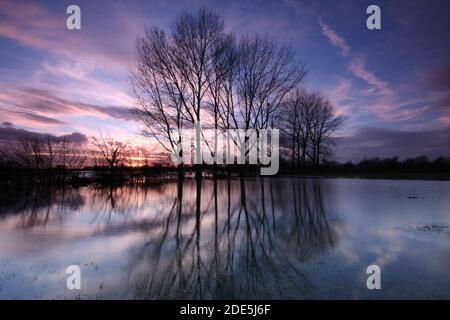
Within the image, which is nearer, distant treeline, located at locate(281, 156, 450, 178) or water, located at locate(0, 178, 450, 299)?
water, located at locate(0, 178, 450, 299)

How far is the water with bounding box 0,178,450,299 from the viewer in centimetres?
323

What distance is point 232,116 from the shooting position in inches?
955

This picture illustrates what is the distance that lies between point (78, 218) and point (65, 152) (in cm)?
2306

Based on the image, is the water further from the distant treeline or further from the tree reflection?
the distant treeline

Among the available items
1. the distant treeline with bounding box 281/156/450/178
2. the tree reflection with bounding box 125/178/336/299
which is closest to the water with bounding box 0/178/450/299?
the tree reflection with bounding box 125/178/336/299

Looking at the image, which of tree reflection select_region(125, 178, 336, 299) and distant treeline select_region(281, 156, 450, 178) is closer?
tree reflection select_region(125, 178, 336, 299)

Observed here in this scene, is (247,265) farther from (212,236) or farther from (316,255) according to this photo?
(212,236)

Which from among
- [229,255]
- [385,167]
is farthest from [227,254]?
[385,167]

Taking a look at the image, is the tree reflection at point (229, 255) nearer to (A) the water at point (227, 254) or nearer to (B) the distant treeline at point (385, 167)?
(A) the water at point (227, 254)

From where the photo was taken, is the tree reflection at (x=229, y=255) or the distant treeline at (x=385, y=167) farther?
the distant treeline at (x=385, y=167)

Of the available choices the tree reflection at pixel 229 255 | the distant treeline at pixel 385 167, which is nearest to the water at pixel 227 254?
the tree reflection at pixel 229 255

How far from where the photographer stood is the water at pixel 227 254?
10.6 feet

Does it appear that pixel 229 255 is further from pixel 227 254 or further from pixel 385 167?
pixel 385 167

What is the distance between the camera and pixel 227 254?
450 cm
